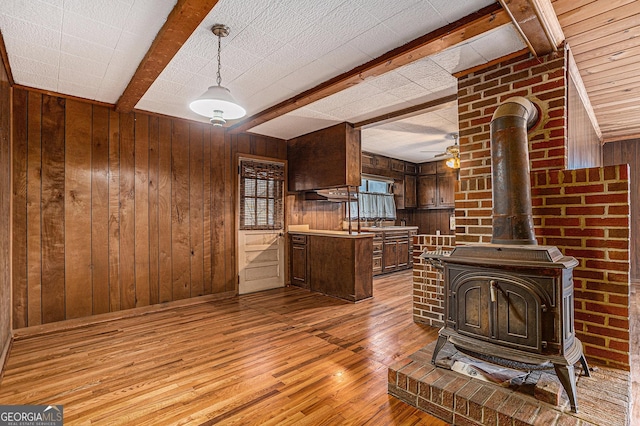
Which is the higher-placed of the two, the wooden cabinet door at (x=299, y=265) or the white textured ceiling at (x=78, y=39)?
the white textured ceiling at (x=78, y=39)

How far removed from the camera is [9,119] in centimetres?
303

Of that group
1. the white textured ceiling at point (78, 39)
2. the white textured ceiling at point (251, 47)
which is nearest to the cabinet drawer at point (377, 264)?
the white textured ceiling at point (251, 47)

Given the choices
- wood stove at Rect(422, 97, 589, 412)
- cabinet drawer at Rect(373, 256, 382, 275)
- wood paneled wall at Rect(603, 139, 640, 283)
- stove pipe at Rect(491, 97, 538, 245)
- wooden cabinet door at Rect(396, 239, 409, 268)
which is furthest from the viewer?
wooden cabinet door at Rect(396, 239, 409, 268)

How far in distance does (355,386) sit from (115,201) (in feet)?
10.8

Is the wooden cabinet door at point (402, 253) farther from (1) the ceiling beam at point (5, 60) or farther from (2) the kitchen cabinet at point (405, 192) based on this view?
(1) the ceiling beam at point (5, 60)

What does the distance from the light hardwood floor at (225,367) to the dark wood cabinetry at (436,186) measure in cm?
407

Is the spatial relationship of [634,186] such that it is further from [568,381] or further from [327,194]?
[568,381]

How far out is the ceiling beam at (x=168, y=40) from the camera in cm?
191

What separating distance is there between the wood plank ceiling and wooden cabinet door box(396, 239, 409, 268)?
362cm

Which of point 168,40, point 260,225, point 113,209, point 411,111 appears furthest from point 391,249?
point 168,40

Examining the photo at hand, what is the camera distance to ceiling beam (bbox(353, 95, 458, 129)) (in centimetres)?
344

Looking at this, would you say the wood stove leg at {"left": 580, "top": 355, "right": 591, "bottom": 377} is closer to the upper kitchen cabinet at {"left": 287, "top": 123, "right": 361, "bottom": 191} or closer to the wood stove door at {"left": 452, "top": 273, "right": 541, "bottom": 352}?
the wood stove door at {"left": 452, "top": 273, "right": 541, "bottom": 352}

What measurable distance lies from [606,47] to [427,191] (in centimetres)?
528

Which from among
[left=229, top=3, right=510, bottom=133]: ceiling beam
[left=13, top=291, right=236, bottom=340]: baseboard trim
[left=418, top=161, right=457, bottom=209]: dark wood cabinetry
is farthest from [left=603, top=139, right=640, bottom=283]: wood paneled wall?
[left=13, top=291, right=236, bottom=340]: baseboard trim
